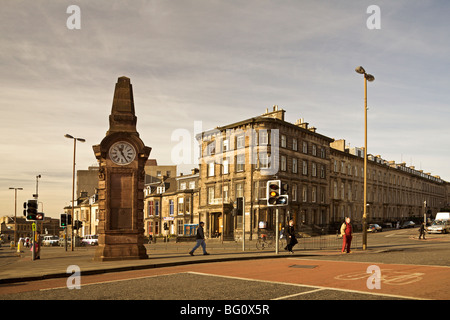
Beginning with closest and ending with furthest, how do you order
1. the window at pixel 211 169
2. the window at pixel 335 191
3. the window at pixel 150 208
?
the window at pixel 211 169
the window at pixel 335 191
the window at pixel 150 208

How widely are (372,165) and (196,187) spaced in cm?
3390

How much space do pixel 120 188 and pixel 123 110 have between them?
3.58 m

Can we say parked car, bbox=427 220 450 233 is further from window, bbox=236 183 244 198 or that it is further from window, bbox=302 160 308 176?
window, bbox=236 183 244 198

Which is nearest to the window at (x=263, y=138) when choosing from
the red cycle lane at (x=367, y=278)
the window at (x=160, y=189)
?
the window at (x=160, y=189)

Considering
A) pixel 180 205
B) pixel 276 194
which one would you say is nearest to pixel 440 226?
pixel 180 205

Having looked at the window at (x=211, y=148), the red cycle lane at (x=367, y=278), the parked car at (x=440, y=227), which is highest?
the window at (x=211, y=148)

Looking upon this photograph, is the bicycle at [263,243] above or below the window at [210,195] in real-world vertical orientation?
below

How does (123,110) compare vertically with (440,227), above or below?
above

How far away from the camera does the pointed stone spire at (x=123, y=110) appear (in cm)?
1894

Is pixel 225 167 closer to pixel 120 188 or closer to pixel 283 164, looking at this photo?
pixel 283 164

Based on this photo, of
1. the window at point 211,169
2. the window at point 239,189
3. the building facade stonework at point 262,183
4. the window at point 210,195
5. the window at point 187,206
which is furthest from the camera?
the window at point 187,206

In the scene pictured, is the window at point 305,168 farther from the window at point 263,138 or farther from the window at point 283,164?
the window at point 263,138

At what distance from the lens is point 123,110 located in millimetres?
19094
